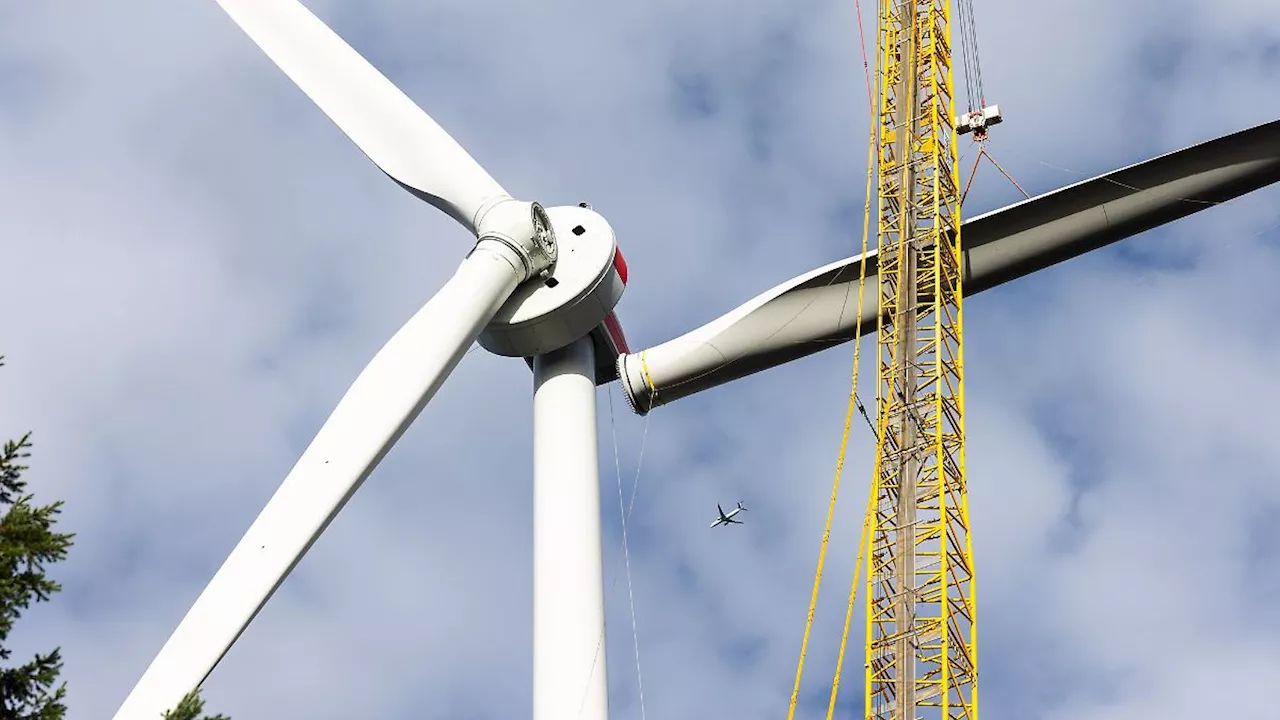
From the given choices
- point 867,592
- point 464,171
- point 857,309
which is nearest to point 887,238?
point 857,309

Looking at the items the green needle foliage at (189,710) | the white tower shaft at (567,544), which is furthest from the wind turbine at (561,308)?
the green needle foliage at (189,710)

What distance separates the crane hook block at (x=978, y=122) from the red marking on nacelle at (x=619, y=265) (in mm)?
12496

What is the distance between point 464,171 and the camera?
3534 centimetres

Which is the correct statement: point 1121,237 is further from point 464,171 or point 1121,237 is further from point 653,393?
point 464,171

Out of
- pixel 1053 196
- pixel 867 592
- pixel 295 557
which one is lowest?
pixel 295 557

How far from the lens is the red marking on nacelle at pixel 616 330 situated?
35.8m

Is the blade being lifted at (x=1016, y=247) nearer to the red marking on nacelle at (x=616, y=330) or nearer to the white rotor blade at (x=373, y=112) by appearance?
the red marking on nacelle at (x=616, y=330)

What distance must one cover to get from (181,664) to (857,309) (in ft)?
55.3

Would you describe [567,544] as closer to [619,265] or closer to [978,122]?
[619,265]

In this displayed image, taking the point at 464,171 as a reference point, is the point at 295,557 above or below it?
below

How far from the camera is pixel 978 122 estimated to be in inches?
1783

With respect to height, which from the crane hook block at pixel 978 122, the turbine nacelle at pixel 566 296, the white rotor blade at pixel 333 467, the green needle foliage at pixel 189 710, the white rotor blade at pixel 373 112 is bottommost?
the green needle foliage at pixel 189 710

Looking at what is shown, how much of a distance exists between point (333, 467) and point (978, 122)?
71.2 ft

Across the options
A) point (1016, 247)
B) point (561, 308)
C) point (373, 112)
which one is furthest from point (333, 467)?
point (1016, 247)
